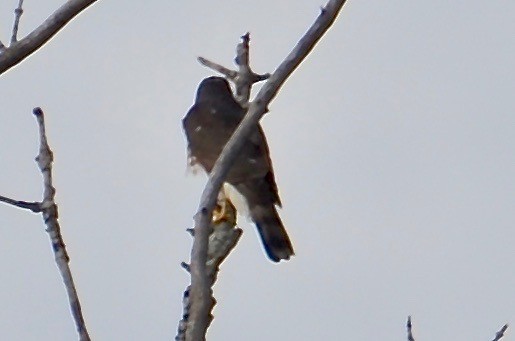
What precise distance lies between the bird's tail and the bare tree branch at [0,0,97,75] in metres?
4.32

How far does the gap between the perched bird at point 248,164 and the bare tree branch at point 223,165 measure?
13.5 ft

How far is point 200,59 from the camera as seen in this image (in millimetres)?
5016

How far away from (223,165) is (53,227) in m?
0.42

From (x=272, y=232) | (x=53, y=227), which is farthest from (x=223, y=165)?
(x=272, y=232)

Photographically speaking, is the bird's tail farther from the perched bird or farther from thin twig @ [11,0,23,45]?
thin twig @ [11,0,23,45]

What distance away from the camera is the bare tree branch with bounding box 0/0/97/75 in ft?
9.66

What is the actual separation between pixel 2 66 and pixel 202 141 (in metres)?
5.10

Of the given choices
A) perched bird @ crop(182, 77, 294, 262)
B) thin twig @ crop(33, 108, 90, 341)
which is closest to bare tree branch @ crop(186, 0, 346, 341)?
thin twig @ crop(33, 108, 90, 341)

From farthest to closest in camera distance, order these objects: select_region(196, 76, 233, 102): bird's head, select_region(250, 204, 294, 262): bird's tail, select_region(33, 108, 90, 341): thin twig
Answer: select_region(196, 76, 233, 102): bird's head
select_region(250, 204, 294, 262): bird's tail
select_region(33, 108, 90, 341): thin twig

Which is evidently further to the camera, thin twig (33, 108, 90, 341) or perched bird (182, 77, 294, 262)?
perched bird (182, 77, 294, 262)

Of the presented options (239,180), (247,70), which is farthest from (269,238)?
(247,70)

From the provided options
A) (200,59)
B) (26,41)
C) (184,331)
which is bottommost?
(184,331)

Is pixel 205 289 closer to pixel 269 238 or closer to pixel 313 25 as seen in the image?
pixel 313 25

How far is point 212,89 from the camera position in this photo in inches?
350
